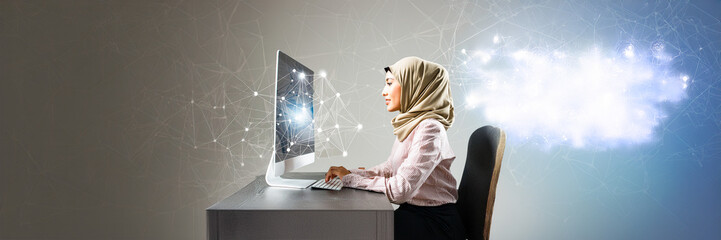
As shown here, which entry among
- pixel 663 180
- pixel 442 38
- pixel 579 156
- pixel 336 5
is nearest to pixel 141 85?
pixel 336 5

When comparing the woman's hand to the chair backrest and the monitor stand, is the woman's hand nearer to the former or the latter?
the monitor stand

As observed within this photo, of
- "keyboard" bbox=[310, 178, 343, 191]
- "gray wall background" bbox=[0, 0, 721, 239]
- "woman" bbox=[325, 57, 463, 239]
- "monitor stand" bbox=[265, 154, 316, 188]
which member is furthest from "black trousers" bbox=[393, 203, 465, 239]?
"gray wall background" bbox=[0, 0, 721, 239]

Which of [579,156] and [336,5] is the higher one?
[336,5]

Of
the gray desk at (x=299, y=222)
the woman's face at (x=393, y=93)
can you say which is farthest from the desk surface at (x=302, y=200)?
the woman's face at (x=393, y=93)

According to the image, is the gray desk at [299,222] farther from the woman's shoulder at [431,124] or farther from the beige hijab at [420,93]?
the beige hijab at [420,93]

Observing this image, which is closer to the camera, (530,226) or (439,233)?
(439,233)

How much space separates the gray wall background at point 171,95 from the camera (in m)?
2.54

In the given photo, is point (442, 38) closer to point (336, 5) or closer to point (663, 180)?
point (336, 5)

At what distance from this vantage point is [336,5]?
2.55 metres

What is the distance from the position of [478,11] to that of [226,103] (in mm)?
1582

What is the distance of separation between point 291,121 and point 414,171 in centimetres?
51

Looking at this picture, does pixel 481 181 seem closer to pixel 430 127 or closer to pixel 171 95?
pixel 430 127

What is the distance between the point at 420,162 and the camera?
142cm

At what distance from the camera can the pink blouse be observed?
1.39m
